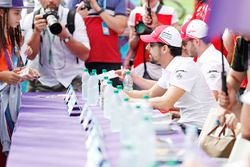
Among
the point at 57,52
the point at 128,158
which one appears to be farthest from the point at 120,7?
the point at 128,158

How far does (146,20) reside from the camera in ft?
21.5

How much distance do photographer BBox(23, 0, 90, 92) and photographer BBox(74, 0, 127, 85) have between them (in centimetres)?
47

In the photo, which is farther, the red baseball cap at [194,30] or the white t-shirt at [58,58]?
the white t-shirt at [58,58]

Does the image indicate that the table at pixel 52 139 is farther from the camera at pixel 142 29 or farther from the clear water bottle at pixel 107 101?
the camera at pixel 142 29

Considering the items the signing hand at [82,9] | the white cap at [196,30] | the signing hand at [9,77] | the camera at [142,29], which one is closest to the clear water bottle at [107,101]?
the signing hand at [9,77]

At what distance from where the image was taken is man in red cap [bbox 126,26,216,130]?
190 inches

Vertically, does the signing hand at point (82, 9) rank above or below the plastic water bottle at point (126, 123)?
below

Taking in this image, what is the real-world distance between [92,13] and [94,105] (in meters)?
1.92

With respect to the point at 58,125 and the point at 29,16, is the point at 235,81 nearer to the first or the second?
the point at 58,125

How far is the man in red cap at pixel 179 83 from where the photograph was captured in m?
4.84

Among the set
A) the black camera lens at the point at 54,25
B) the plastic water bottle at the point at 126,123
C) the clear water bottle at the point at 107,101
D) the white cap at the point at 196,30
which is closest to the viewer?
the plastic water bottle at the point at 126,123

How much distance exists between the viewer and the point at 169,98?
4.83m

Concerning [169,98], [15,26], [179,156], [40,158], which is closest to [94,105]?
[169,98]

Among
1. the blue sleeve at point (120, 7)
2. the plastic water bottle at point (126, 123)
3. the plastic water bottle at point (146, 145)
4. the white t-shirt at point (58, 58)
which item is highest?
the plastic water bottle at point (146, 145)
